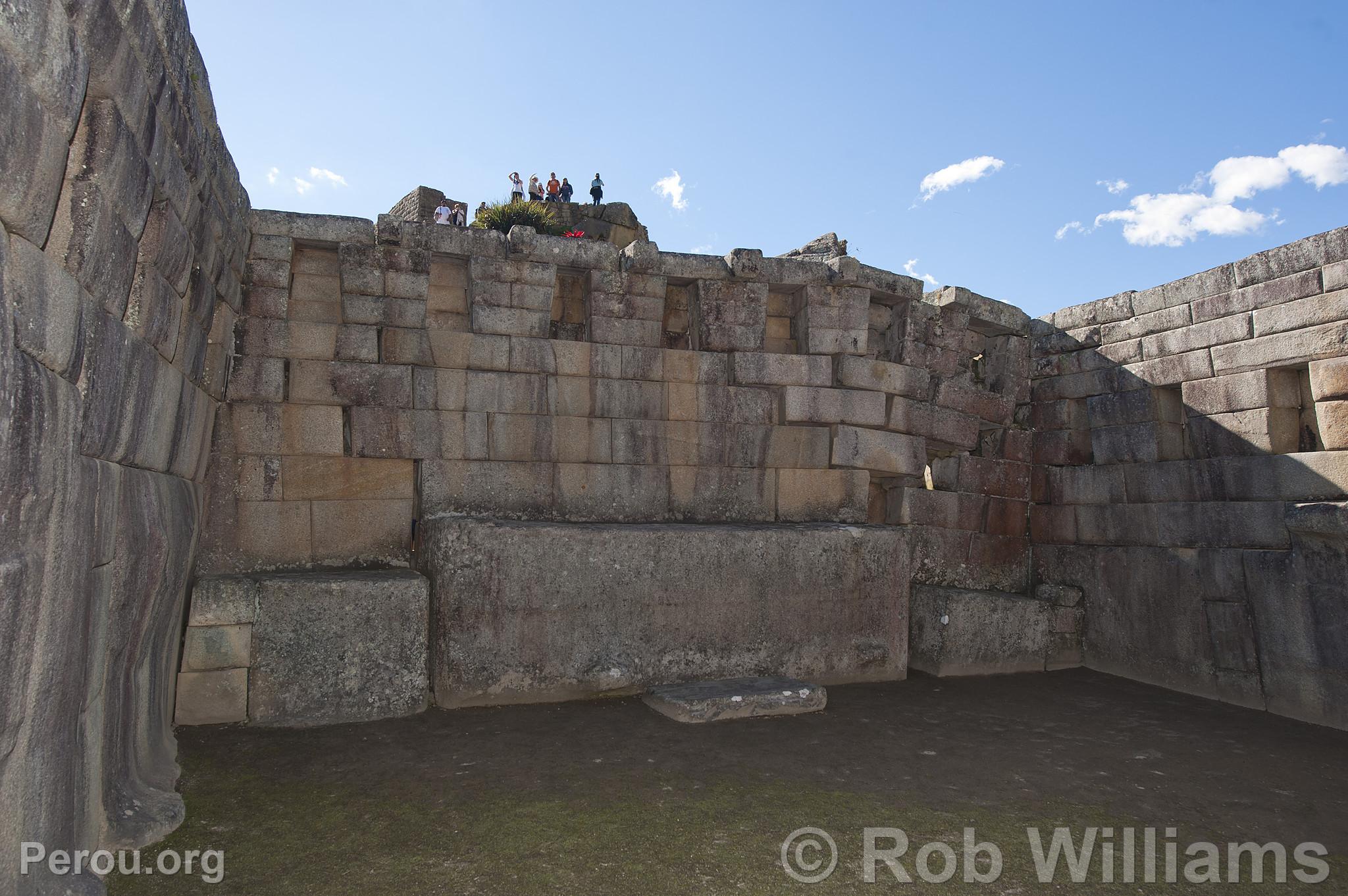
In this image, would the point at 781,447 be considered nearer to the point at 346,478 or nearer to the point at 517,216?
the point at 346,478

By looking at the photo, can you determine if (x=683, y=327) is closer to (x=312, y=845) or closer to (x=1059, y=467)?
(x=1059, y=467)

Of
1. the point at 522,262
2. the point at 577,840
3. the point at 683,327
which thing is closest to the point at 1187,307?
the point at 683,327

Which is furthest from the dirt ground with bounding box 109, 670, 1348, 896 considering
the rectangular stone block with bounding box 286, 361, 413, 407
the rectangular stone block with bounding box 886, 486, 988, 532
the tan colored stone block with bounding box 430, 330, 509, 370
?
the tan colored stone block with bounding box 430, 330, 509, 370

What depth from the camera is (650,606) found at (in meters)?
5.84

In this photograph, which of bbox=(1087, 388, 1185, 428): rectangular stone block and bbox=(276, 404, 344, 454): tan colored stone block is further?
bbox=(1087, 388, 1185, 428): rectangular stone block

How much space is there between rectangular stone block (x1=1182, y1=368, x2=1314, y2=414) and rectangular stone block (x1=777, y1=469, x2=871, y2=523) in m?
2.77

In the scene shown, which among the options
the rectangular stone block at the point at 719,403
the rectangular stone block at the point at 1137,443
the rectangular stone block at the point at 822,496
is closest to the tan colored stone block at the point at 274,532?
the rectangular stone block at the point at 719,403

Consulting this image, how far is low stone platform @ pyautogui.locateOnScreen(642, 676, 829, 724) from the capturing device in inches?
207

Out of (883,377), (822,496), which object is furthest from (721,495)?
(883,377)

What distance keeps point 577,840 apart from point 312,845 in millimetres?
1081

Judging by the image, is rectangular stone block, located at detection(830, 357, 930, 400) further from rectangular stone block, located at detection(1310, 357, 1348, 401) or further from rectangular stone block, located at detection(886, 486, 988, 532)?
rectangular stone block, located at detection(1310, 357, 1348, 401)

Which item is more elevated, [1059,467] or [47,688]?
[1059,467]

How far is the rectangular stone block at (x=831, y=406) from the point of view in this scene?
685 centimetres

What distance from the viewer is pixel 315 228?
5910 mm
